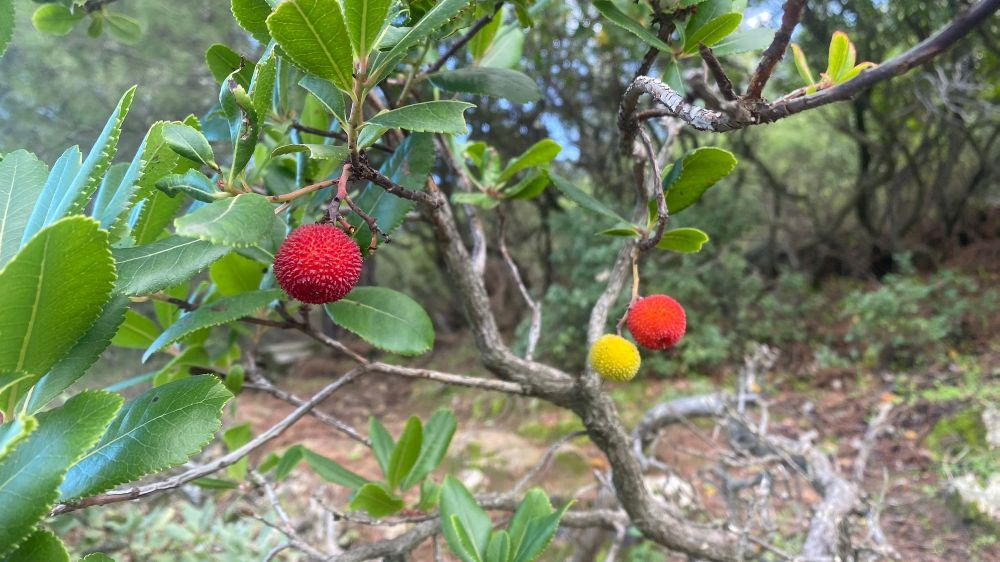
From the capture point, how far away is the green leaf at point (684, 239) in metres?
0.68

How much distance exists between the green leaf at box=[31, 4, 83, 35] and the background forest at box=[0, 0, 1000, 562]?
1555 mm

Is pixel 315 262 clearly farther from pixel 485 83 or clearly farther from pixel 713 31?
pixel 713 31

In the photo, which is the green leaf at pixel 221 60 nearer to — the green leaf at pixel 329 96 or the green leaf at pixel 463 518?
the green leaf at pixel 329 96

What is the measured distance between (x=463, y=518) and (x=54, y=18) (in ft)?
3.55

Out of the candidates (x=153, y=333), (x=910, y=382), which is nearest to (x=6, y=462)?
(x=153, y=333)

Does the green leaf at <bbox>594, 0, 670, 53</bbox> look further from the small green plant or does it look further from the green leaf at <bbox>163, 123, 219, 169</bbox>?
the small green plant

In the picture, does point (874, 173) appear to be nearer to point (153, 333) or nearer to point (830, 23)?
point (830, 23)

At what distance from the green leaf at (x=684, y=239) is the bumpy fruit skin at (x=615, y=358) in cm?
14

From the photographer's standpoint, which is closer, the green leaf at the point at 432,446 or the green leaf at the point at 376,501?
the green leaf at the point at 376,501

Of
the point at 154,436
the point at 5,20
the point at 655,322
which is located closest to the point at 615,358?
the point at 655,322

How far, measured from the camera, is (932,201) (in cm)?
553

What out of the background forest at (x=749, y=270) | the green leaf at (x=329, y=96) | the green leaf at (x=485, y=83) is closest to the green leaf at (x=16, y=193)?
the green leaf at (x=329, y=96)

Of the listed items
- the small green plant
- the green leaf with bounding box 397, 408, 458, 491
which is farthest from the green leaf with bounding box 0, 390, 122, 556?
the green leaf with bounding box 397, 408, 458, 491

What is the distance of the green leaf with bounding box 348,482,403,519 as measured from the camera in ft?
2.84
